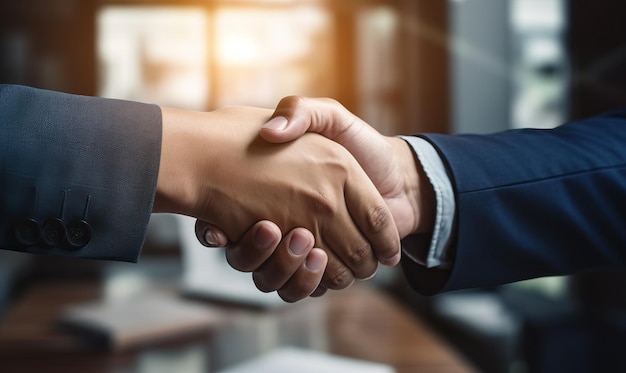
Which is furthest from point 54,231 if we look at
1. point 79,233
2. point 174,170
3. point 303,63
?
point 303,63

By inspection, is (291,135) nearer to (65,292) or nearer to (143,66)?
(65,292)

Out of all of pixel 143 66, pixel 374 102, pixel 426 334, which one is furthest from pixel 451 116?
pixel 426 334

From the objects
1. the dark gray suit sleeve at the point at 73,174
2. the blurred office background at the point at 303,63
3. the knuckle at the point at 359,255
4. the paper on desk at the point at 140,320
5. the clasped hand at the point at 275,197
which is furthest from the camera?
the blurred office background at the point at 303,63

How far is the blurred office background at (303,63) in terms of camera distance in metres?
2.22

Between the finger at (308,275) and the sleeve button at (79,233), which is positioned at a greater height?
the sleeve button at (79,233)

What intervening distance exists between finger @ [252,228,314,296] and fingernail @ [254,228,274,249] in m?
0.03

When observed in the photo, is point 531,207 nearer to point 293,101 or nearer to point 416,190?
point 416,190

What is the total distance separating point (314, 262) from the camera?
890 millimetres

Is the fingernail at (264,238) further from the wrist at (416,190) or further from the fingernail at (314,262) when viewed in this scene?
the wrist at (416,190)

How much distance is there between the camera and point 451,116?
2.37m

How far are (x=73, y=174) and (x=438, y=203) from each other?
49cm

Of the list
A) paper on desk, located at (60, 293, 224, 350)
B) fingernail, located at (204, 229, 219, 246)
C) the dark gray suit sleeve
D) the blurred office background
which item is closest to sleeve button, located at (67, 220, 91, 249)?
the dark gray suit sleeve

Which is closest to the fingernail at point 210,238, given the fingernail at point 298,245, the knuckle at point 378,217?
the fingernail at point 298,245

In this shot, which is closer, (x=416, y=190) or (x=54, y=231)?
(x=54, y=231)
